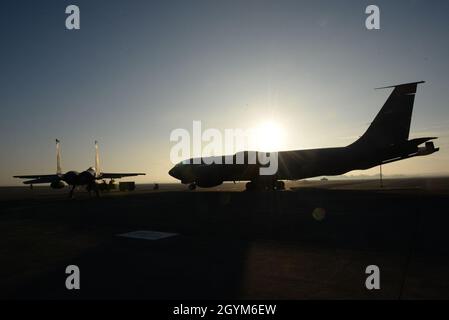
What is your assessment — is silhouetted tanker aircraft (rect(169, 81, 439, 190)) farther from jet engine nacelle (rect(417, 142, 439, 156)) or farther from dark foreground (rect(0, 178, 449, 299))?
dark foreground (rect(0, 178, 449, 299))

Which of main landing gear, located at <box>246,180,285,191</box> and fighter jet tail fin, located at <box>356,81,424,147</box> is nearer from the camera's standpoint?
fighter jet tail fin, located at <box>356,81,424,147</box>

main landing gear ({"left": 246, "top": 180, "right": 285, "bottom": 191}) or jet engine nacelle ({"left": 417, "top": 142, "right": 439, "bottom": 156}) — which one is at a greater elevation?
jet engine nacelle ({"left": 417, "top": 142, "right": 439, "bottom": 156})

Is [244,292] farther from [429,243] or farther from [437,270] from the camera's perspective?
[429,243]

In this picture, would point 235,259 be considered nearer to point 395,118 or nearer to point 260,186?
point 395,118

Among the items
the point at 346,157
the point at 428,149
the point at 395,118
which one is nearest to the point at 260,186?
the point at 346,157

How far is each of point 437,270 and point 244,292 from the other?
155 inches

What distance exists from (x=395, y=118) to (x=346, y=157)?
5.93 metres

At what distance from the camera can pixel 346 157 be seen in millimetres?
33594

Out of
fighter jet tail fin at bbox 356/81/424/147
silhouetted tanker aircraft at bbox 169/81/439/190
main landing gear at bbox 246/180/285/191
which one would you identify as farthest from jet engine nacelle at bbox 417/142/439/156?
main landing gear at bbox 246/180/285/191

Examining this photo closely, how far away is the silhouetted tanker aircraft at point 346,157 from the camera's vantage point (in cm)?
3005

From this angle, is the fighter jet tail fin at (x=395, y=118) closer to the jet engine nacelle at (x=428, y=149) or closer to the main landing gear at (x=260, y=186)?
the jet engine nacelle at (x=428, y=149)

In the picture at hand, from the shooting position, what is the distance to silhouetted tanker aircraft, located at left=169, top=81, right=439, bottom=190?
30047 millimetres

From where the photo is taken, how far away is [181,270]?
21.3ft
